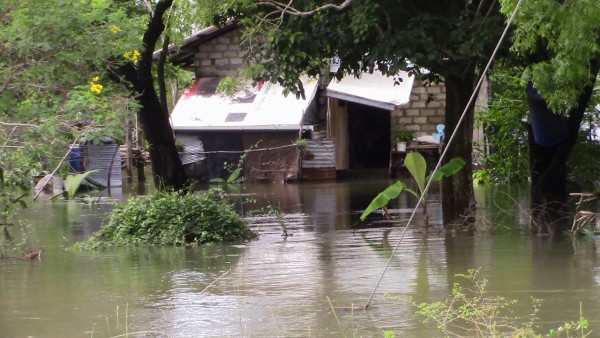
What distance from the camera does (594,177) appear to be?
2027 centimetres

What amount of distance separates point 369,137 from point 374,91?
4.20 meters

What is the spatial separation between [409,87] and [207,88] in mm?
5787

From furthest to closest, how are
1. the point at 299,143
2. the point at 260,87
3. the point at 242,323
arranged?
the point at 260,87, the point at 299,143, the point at 242,323

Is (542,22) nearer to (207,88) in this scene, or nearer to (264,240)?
(264,240)

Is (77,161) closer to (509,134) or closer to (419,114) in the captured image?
(419,114)

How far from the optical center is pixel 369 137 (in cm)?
3031

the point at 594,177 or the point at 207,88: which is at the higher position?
the point at 207,88

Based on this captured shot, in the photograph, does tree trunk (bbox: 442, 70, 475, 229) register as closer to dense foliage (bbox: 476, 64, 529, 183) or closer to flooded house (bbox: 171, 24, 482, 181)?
dense foliage (bbox: 476, 64, 529, 183)

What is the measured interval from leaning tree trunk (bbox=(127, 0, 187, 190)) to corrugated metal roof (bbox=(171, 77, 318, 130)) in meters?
4.84

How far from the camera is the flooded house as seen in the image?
85.7 feet

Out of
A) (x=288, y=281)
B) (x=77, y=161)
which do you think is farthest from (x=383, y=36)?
(x=77, y=161)

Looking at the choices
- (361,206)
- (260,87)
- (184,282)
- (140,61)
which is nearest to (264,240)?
(184,282)

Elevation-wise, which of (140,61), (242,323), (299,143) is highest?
(140,61)

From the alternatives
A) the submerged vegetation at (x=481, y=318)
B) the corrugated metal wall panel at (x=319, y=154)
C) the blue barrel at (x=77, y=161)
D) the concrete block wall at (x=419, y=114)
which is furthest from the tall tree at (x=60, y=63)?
the concrete block wall at (x=419, y=114)
